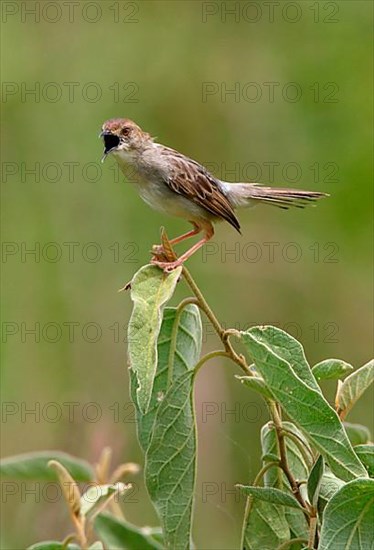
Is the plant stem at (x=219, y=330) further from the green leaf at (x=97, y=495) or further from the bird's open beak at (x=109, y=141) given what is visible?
the bird's open beak at (x=109, y=141)

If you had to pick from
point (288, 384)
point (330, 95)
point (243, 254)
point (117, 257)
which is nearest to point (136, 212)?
point (117, 257)

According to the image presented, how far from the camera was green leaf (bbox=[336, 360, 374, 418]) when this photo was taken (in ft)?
7.06

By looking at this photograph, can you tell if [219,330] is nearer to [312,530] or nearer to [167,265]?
[167,265]

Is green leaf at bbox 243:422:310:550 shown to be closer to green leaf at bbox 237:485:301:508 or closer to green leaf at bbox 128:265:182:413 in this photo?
green leaf at bbox 237:485:301:508

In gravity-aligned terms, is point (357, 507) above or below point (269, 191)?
below

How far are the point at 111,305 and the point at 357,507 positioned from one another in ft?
12.9

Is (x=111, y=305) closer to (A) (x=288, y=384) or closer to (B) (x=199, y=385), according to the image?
(B) (x=199, y=385)

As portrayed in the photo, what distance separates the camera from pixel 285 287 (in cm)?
587

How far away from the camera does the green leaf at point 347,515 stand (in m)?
1.80

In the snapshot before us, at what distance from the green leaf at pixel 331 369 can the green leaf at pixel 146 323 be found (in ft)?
1.09

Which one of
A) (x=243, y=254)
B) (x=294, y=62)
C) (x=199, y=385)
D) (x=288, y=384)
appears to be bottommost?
(x=199, y=385)

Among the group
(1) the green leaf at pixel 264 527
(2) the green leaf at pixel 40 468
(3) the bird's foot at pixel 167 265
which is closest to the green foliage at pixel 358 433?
(1) the green leaf at pixel 264 527

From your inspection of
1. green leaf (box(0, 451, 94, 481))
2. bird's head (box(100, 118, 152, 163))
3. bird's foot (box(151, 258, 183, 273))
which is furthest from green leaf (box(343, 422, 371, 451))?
bird's head (box(100, 118, 152, 163))

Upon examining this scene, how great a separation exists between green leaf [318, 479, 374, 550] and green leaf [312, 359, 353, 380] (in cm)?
34
